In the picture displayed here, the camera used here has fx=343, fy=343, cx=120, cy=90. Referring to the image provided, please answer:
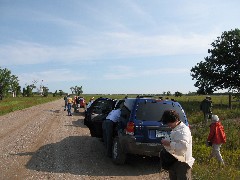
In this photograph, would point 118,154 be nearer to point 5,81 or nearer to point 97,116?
point 97,116

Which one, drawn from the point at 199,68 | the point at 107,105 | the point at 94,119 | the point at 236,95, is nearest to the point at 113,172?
the point at 94,119

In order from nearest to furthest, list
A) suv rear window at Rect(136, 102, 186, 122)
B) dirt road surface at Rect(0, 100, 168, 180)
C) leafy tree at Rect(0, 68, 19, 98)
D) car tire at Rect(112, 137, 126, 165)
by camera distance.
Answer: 1. dirt road surface at Rect(0, 100, 168, 180)
2. suv rear window at Rect(136, 102, 186, 122)
3. car tire at Rect(112, 137, 126, 165)
4. leafy tree at Rect(0, 68, 19, 98)

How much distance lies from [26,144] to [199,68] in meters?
38.0

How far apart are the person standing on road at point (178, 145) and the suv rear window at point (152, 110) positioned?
3.91m

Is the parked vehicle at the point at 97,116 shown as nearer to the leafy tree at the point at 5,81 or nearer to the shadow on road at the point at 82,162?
the shadow on road at the point at 82,162

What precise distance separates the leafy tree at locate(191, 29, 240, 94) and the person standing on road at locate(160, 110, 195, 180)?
4220cm

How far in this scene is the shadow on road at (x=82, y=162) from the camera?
843cm

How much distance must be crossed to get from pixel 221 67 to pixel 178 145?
1722 inches

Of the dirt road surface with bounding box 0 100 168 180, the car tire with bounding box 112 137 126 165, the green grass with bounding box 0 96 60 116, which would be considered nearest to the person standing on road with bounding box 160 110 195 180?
the dirt road surface with bounding box 0 100 168 180

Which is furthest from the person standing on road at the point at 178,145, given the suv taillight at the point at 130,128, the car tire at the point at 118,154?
the car tire at the point at 118,154

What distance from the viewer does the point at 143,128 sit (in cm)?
850

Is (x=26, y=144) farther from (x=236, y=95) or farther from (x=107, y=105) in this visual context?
(x=236, y=95)

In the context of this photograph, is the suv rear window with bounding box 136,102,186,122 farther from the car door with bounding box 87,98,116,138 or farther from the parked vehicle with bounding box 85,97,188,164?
the car door with bounding box 87,98,116,138

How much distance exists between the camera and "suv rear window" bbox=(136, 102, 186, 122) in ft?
28.5
